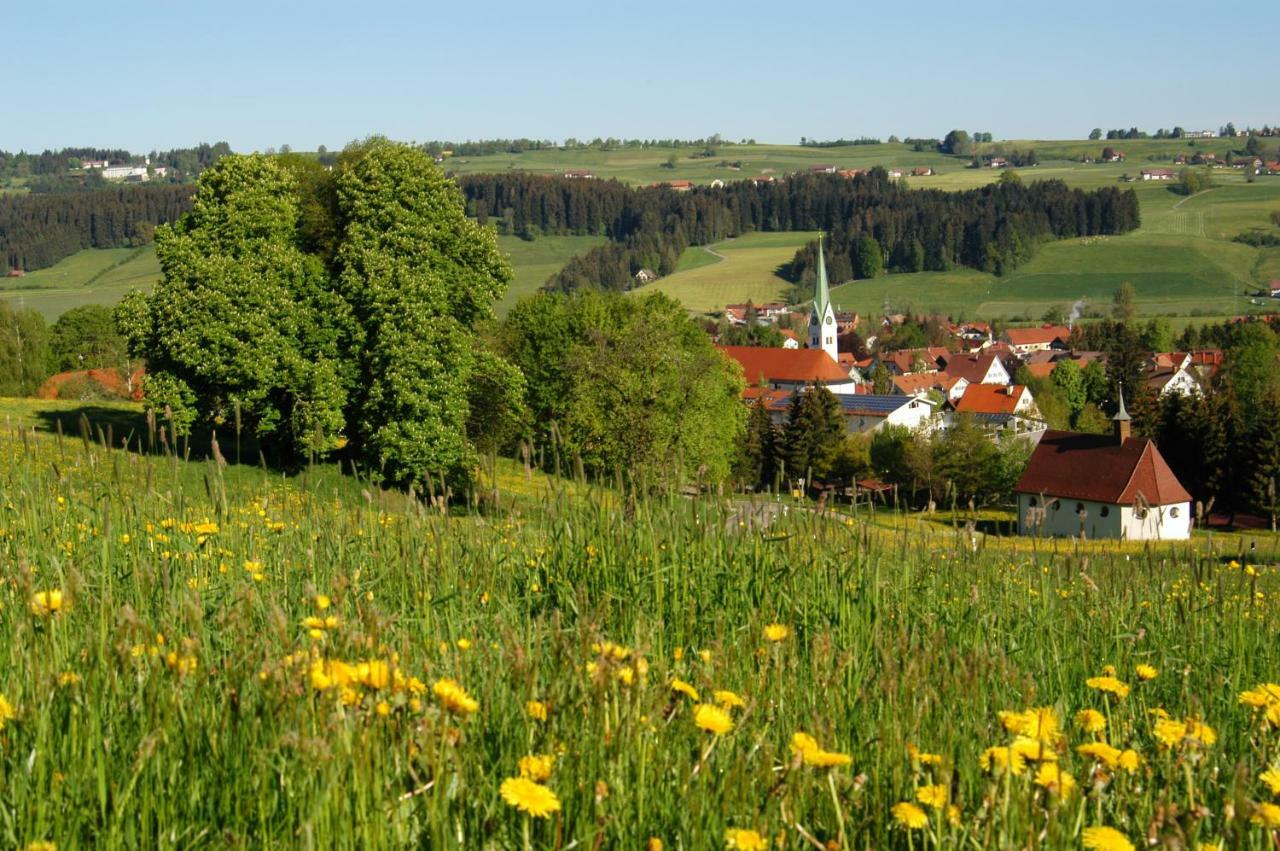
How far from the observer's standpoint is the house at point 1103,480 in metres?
63.8

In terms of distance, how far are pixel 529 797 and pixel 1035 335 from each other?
600 ft

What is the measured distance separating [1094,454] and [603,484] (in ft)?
214

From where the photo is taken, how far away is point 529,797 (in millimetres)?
2604

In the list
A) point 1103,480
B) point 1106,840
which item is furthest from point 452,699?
point 1103,480

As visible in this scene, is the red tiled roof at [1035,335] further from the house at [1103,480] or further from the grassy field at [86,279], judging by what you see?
the grassy field at [86,279]

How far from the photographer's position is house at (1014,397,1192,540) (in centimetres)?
6381

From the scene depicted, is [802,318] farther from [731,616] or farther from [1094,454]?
[731,616]

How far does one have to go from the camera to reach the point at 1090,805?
137 inches

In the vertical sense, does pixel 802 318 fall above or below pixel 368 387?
below

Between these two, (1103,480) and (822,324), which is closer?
(1103,480)

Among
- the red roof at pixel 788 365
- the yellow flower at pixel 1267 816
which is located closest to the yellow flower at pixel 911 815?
the yellow flower at pixel 1267 816

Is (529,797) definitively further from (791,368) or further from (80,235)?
(80,235)

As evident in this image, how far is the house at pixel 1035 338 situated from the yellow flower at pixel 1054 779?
176m

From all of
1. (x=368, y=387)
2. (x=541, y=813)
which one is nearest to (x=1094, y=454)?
(x=368, y=387)
